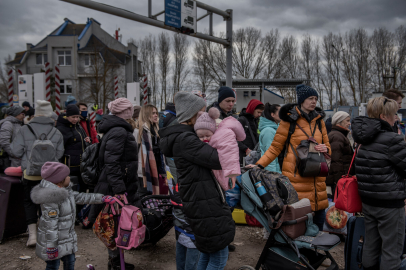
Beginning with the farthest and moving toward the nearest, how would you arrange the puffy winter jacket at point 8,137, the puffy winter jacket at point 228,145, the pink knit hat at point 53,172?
the puffy winter jacket at point 8,137
the pink knit hat at point 53,172
the puffy winter jacket at point 228,145

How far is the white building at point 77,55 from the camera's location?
4128cm

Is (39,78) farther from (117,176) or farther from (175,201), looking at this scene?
(175,201)

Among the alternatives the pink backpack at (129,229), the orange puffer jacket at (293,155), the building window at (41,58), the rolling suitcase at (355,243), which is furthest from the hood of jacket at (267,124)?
the building window at (41,58)

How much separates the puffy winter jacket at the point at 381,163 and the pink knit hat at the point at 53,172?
115 inches

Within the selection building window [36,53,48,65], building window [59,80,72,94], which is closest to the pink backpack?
building window [59,80,72,94]

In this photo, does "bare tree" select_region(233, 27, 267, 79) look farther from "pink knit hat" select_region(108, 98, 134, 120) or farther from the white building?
"pink knit hat" select_region(108, 98, 134, 120)

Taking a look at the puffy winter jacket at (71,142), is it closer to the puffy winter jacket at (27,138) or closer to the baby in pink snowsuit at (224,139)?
the puffy winter jacket at (27,138)

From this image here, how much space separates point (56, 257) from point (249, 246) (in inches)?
99.7

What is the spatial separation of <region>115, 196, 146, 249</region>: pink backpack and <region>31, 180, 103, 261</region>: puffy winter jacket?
0.45 meters

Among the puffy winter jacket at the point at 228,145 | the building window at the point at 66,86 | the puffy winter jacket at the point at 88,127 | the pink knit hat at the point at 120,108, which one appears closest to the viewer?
the puffy winter jacket at the point at 228,145

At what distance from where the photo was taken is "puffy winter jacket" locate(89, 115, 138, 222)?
3369mm

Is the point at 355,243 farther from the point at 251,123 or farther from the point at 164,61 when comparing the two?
the point at 164,61

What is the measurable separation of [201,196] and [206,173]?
174mm

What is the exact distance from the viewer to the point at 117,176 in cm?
338
